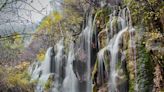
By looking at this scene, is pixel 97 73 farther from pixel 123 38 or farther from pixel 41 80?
pixel 41 80

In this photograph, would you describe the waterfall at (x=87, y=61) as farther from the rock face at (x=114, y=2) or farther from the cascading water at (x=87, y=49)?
the rock face at (x=114, y=2)

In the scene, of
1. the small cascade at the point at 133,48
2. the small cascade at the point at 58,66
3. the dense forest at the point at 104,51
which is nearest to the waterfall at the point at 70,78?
the dense forest at the point at 104,51

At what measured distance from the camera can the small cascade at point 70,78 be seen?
13678 millimetres

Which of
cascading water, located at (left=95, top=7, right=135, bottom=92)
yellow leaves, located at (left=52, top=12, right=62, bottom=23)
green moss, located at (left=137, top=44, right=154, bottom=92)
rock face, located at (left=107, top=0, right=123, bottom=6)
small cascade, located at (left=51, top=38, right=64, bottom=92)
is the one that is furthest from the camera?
yellow leaves, located at (left=52, top=12, right=62, bottom=23)

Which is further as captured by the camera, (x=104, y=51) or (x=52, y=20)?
(x=52, y=20)

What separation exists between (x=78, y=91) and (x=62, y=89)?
1689 millimetres

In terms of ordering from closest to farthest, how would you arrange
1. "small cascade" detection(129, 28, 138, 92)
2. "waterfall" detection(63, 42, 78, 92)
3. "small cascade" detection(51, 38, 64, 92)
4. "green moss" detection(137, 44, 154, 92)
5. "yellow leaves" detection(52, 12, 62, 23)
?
"green moss" detection(137, 44, 154, 92)
"small cascade" detection(129, 28, 138, 92)
"waterfall" detection(63, 42, 78, 92)
"small cascade" detection(51, 38, 64, 92)
"yellow leaves" detection(52, 12, 62, 23)

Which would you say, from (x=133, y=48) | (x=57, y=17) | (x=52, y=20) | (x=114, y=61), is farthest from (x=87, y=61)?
(x=52, y=20)

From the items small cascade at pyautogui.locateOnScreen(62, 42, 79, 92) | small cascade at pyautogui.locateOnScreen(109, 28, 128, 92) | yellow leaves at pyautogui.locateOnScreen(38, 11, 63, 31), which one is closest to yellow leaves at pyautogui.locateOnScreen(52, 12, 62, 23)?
yellow leaves at pyautogui.locateOnScreen(38, 11, 63, 31)

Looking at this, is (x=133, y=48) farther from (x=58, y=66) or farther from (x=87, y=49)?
(x=58, y=66)

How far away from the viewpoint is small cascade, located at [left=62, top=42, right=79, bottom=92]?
13678 mm

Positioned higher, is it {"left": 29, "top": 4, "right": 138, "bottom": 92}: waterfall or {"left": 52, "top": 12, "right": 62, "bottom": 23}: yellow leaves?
{"left": 52, "top": 12, "right": 62, "bottom": 23}: yellow leaves

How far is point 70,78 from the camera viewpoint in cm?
1436

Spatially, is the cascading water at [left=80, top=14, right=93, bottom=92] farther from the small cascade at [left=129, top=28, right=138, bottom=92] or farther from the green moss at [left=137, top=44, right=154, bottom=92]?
the green moss at [left=137, top=44, right=154, bottom=92]
